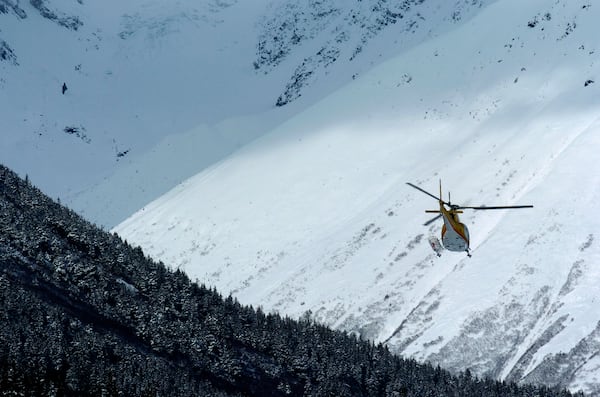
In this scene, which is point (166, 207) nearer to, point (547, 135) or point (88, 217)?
point (88, 217)

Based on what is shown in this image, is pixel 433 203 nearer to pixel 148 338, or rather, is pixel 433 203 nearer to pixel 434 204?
pixel 434 204

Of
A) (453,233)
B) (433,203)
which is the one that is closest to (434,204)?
(433,203)

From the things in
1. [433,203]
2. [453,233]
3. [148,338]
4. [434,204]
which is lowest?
[148,338]

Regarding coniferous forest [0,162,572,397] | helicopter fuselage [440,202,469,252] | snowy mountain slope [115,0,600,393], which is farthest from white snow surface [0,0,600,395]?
helicopter fuselage [440,202,469,252]

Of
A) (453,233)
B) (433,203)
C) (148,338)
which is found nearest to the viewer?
(453,233)

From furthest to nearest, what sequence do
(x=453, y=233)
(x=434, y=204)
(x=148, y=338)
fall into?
(x=434, y=204)
(x=148, y=338)
(x=453, y=233)

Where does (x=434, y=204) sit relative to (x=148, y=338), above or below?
above

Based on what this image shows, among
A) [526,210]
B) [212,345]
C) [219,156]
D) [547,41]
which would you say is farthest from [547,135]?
[219,156]
